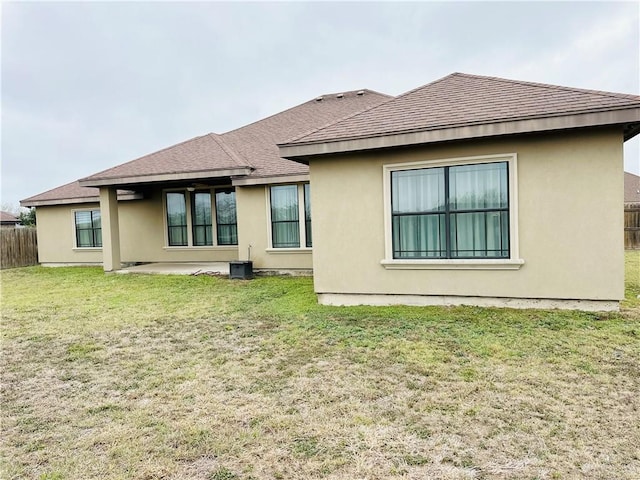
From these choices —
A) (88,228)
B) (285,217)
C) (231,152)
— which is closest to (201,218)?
(231,152)

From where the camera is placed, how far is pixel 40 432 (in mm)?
2988

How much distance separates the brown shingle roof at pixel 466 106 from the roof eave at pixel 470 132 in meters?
0.06

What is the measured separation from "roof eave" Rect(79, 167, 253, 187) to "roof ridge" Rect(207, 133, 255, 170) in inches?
11.1

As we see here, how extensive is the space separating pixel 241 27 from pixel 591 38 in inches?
558

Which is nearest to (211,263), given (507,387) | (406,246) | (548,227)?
(406,246)

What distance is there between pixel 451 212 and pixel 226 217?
8.60m

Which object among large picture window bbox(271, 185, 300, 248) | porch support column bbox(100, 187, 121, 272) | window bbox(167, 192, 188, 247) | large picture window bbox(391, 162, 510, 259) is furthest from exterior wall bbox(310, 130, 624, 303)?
porch support column bbox(100, 187, 121, 272)

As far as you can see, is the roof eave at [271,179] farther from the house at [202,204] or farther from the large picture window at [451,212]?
the large picture window at [451,212]

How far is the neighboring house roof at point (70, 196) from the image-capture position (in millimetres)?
13977

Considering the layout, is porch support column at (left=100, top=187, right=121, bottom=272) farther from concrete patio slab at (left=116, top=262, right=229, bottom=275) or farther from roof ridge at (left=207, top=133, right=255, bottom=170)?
roof ridge at (left=207, top=133, right=255, bottom=170)

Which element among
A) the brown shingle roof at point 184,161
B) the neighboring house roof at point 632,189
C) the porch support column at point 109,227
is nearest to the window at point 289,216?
the brown shingle roof at point 184,161

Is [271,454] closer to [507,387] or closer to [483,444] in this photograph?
[483,444]

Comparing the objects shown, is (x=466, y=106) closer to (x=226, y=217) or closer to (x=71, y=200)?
(x=226, y=217)

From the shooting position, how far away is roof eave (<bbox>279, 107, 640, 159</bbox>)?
209 inches
